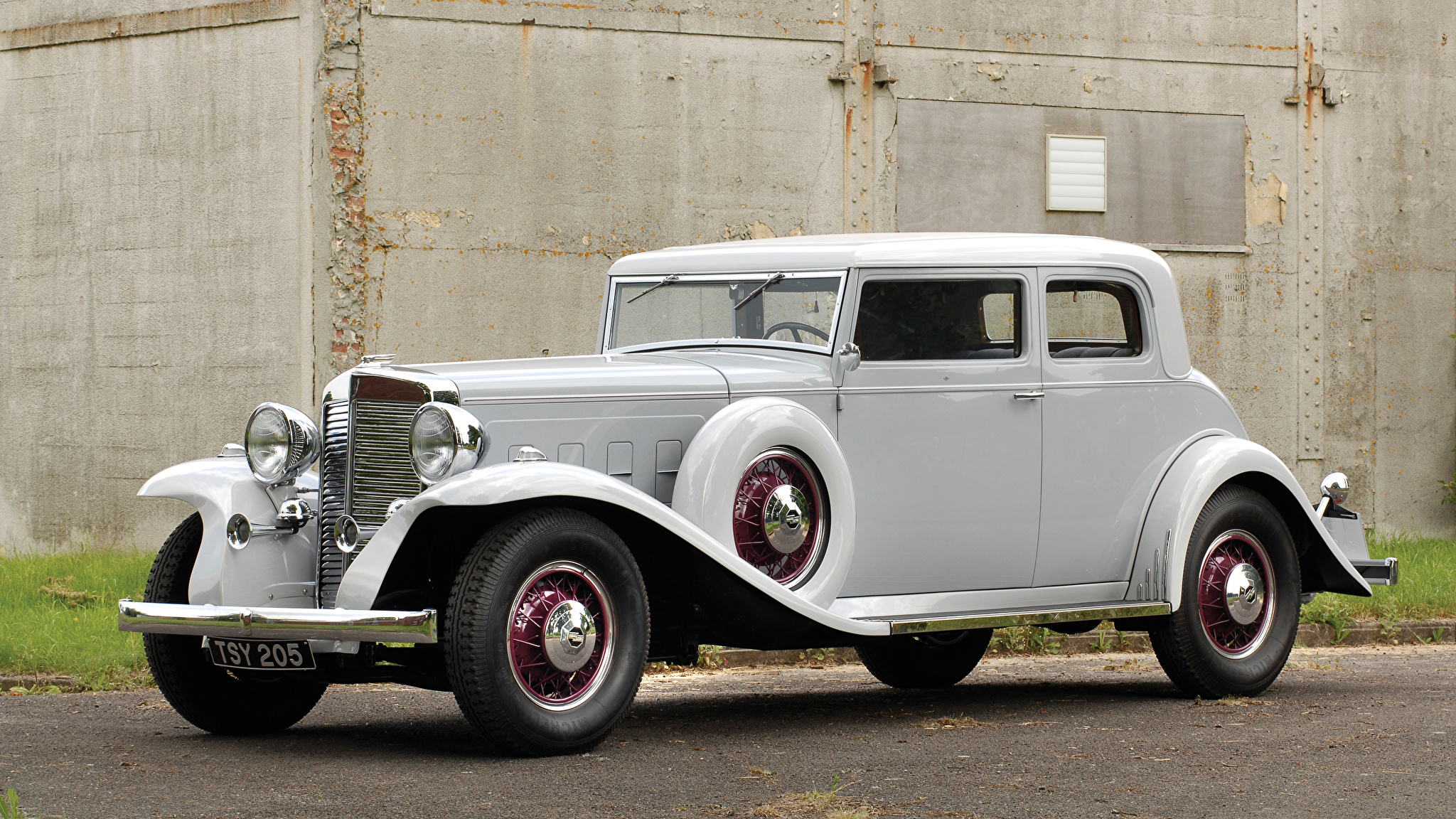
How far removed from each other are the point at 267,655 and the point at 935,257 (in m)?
3.02

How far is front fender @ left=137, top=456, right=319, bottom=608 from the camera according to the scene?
19.5 ft

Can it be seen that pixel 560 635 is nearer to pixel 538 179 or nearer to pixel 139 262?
pixel 538 179

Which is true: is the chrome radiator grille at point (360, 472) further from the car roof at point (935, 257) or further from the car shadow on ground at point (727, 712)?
the car roof at point (935, 257)

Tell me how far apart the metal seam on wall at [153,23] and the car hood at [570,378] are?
245 inches

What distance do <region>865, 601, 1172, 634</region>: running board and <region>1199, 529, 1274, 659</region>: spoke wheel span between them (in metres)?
0.35

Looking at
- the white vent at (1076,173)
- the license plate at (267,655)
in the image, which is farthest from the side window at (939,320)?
the white vent at (1076,173)

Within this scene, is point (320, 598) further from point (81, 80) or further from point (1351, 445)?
point (1351, 445)

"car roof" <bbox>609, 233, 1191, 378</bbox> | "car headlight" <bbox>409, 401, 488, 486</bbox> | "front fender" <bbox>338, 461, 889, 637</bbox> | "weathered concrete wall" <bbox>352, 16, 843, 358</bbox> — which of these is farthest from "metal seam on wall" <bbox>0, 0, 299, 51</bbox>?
"front fender" <bbox>338, 461, 889, 637</bbox>

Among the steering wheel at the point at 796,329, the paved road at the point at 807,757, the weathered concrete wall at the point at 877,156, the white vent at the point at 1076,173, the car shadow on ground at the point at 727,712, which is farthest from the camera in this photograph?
the white vent at the point at 1076,173

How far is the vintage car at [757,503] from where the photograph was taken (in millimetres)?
5539

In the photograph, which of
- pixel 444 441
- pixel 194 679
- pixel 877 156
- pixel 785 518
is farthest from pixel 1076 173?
pixel 194 679

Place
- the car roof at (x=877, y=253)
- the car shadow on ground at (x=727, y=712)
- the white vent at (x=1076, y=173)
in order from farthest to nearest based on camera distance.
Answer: the white vent at (x=1076, y=173) < the car roof at (x=877, y=253) < the car shadow on ground at (x=727, y=712)

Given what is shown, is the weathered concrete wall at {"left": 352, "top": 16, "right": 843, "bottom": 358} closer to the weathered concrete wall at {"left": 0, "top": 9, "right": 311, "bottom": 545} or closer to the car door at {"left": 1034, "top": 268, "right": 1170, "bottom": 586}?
the weathered concrete wall at {"left": 0, "top": 9, "right": 311, "bottom": 545}

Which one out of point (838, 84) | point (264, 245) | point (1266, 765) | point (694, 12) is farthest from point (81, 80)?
point (1266, 765)
